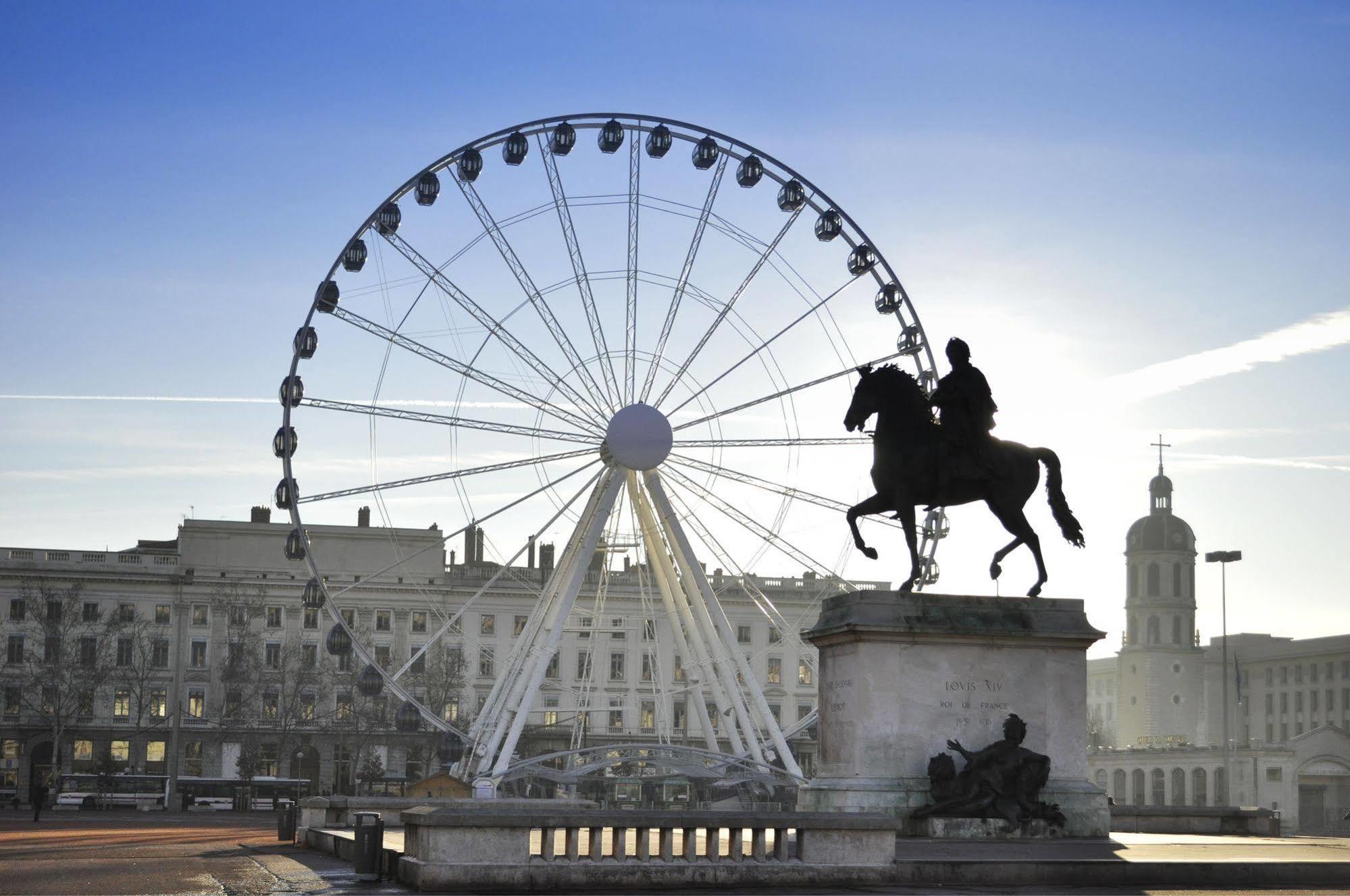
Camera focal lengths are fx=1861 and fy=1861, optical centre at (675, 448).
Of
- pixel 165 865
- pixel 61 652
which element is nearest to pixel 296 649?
pixel 61 652

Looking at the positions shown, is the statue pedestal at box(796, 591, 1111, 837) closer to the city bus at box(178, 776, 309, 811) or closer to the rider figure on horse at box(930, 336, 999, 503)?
the rider figure on horse at box(930, 336, 999, 503)

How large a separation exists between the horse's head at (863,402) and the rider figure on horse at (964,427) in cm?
81

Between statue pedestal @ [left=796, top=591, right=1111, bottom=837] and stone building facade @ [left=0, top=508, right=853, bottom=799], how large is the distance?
277 feet

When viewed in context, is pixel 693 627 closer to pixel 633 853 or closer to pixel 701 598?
pixel 701 598

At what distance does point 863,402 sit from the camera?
25.6 m

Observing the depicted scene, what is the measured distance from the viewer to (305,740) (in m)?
115

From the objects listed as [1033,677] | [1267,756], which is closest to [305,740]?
[1267,756]

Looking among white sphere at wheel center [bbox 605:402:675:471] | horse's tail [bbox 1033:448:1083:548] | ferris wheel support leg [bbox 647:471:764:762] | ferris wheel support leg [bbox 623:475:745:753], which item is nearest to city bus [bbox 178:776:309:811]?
ferris wheel support leg [bbox 623:475:745:753]

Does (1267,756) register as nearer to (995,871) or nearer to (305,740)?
(305,740)

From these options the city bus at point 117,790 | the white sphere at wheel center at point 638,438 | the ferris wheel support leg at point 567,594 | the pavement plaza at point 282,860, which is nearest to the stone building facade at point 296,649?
the city bus at point 117,790

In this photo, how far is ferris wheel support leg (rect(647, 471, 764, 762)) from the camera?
50.0 meters

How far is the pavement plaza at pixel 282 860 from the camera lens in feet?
68.7

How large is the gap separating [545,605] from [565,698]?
74.1 meters

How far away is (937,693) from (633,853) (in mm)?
5424
